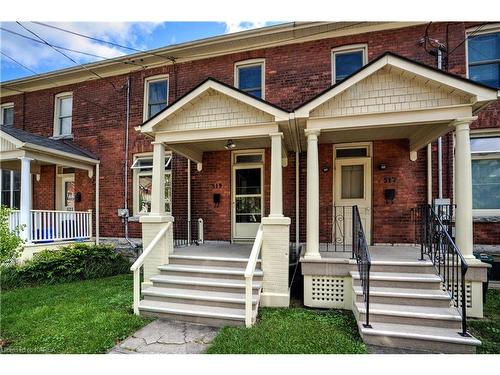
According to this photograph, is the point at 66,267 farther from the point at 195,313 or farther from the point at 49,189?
the point at 195,313

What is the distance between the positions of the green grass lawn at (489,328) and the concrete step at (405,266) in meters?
0.89

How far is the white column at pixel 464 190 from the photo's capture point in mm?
4254

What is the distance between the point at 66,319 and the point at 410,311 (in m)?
5.02

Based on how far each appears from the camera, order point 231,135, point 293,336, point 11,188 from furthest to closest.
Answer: point 11,188 → point 231,135 → point 293,336

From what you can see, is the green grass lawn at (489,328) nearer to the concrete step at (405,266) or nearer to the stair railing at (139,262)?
the concrete step at (405,266)

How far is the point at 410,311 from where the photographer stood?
12.0 ft

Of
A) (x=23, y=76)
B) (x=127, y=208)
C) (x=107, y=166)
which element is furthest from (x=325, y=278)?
(x=23, y=76)

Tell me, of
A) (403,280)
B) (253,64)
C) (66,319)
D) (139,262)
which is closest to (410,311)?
(403,280)

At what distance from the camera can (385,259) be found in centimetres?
460

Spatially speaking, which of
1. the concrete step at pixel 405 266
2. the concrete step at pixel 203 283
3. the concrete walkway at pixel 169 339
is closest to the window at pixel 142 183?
the concrete step at pixel 203 283

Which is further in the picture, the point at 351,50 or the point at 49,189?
the point at 49,189

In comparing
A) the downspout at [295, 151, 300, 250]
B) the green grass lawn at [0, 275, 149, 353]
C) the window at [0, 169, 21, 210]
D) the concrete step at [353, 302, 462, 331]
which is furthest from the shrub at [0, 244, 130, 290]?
the concrete step at [353, 302, 462, 331]
